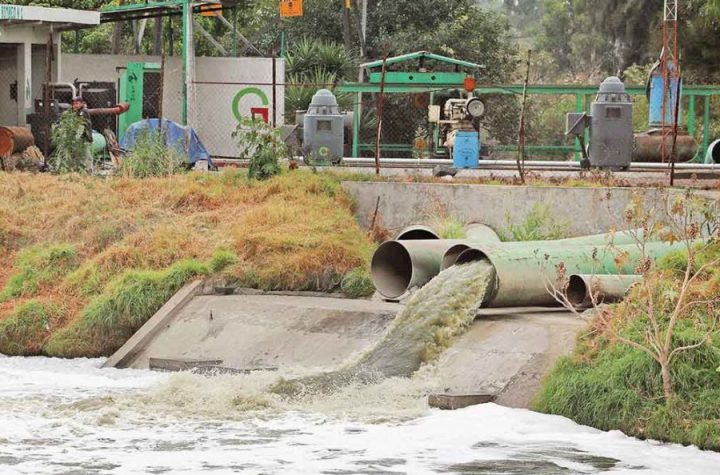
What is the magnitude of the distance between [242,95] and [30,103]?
4.77 metres

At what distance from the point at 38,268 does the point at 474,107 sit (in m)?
9.30

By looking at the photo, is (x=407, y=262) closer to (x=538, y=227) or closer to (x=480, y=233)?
(x=480, y=233)

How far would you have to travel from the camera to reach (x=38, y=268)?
64.0 feet

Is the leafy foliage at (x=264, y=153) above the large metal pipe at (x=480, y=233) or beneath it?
above

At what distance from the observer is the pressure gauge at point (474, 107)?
25.8 m

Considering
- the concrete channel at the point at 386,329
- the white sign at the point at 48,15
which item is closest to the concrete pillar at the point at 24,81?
the white sign at the point at 48,15

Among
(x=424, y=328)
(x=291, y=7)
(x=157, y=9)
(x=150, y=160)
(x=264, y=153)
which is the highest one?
(x=291, y=7)

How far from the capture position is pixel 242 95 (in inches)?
1265

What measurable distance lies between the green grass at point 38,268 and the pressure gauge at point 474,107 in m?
8.69

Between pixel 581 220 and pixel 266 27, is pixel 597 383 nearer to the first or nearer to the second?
pixel 581 220

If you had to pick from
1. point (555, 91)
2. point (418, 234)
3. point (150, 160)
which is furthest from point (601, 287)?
point (555, 91)

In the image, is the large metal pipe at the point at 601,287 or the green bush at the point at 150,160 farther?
the green bush at the point at 150,160

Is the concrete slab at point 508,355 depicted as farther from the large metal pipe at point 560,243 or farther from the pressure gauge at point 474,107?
the pressure gauge at point 474,107

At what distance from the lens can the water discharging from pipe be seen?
14906 millimetres
